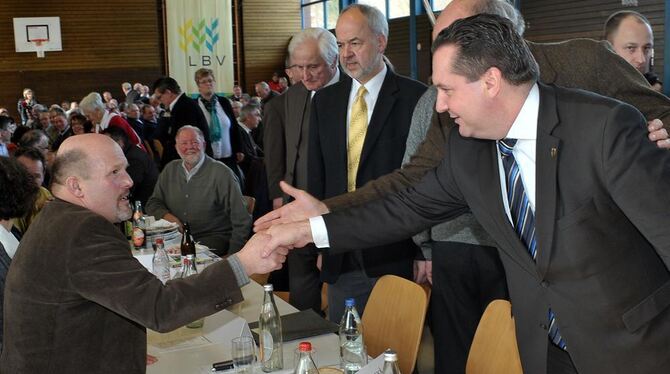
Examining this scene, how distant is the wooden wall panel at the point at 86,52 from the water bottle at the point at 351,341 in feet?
55.1

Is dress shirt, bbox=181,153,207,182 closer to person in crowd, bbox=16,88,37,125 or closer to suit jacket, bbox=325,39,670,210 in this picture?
suit jacket, bbox=325,39,670,210

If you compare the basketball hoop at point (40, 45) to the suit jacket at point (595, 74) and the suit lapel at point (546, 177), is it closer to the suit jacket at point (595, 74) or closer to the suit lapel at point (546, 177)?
the suit jacket at point (595, 74)

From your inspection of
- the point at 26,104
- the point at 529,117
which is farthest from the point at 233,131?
the point at 26,104

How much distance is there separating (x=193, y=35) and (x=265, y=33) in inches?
93.3

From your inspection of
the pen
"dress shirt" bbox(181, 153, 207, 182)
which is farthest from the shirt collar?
"dress shirt" bbox(181, 153, 207, 182)

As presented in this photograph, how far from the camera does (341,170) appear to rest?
136 inches

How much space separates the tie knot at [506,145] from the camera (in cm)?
194

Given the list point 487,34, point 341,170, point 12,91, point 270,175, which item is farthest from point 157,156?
point 12,91

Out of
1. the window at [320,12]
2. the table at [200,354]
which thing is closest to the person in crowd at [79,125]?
the table at [200,354]

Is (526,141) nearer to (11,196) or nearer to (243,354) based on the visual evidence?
(243,354)

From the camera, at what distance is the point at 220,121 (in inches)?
309

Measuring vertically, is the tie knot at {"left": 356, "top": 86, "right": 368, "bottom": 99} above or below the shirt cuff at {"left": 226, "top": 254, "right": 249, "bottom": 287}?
above

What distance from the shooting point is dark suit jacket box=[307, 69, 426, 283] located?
335 cm

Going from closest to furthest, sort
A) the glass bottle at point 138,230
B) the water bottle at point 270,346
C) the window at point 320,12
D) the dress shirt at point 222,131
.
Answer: the water bottle at point 270,346 → the glass bottle at point 138,230 → the dress shirt at point 222,131 → the window at point 320,12
